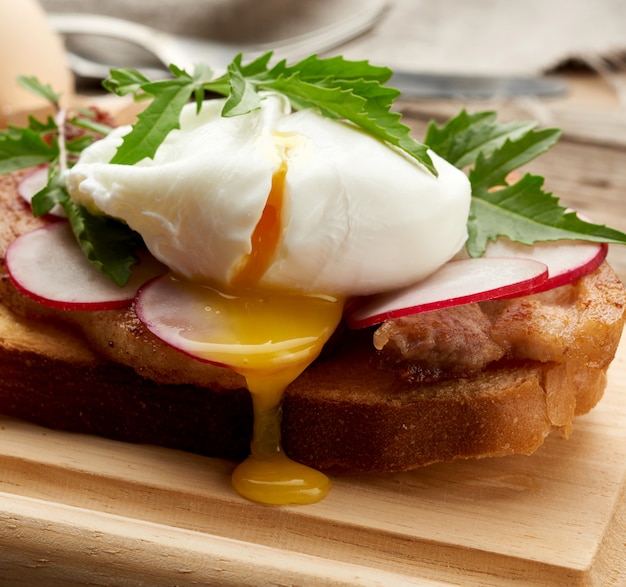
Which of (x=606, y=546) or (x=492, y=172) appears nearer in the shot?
(x=606, y=546)

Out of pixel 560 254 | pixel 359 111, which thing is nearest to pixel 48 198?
pixel 359 111

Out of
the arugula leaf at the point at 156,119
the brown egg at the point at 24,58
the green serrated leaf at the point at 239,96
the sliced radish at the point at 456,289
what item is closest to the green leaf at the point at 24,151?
the arugula leaf at the point at 156,119

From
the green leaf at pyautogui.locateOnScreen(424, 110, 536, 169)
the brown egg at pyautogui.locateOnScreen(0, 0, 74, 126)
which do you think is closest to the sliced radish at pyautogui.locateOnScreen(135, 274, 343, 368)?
the green leaf at pyautogui.locateOnScreen(424, 110, 536, 169)

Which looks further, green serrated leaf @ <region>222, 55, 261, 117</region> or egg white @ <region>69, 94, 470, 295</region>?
green serrated leaf @ <region>222, 55, 261, 117</region>

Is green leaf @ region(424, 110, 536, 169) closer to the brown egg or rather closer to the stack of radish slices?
the stack of radish slices

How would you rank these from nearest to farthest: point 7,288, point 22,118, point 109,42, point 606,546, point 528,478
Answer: point 606,546 < point 528,478 < point 7,288 < point 22,118 < point 109,42

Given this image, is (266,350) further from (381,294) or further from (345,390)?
(381,294)

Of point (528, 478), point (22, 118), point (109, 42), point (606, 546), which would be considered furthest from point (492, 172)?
point (109, 42)

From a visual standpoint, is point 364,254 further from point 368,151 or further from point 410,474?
point 410,474
